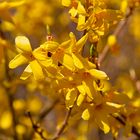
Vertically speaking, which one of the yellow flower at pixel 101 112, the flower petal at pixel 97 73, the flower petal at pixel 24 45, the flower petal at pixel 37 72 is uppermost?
the flower petal at pixel 24 45

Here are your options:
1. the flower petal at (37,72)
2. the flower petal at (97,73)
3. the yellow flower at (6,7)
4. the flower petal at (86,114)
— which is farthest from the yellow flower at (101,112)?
the yellow flower at (6,7)

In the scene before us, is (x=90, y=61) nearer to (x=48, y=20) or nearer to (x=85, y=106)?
(x=85, y=106)

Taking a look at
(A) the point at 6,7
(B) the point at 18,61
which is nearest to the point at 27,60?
(B) the point at 18,61

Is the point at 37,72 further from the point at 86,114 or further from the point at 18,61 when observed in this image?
the point at 86,114

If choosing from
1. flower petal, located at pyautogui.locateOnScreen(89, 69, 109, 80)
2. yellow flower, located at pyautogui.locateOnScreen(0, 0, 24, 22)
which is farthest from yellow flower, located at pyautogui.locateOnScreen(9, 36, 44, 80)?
yellow flower, located at pyautogui.locateOnScreen(0, 0, 24, 22)

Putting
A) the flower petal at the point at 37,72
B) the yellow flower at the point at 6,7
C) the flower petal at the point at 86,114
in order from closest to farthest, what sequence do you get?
the flower petal at the point at 37,72
the flower petal at the point at 86,114
the yellow flower at the point at 6,7

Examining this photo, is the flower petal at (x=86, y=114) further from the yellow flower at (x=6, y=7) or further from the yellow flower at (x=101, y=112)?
the yellow flower at (x=6, y=7)

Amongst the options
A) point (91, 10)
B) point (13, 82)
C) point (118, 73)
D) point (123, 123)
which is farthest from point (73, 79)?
point (118, 73)

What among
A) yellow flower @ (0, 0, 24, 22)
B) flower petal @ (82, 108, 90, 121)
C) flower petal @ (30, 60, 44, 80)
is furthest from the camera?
yellow flower @ (0, 0, 24, 22)

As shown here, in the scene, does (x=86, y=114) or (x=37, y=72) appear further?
(x=86, y=114)

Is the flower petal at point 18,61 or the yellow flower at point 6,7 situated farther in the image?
the yellow flower at point 6,7

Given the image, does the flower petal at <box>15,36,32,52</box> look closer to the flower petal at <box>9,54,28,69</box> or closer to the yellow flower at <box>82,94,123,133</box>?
the flower petal at <box>9,54,28,69</box>
